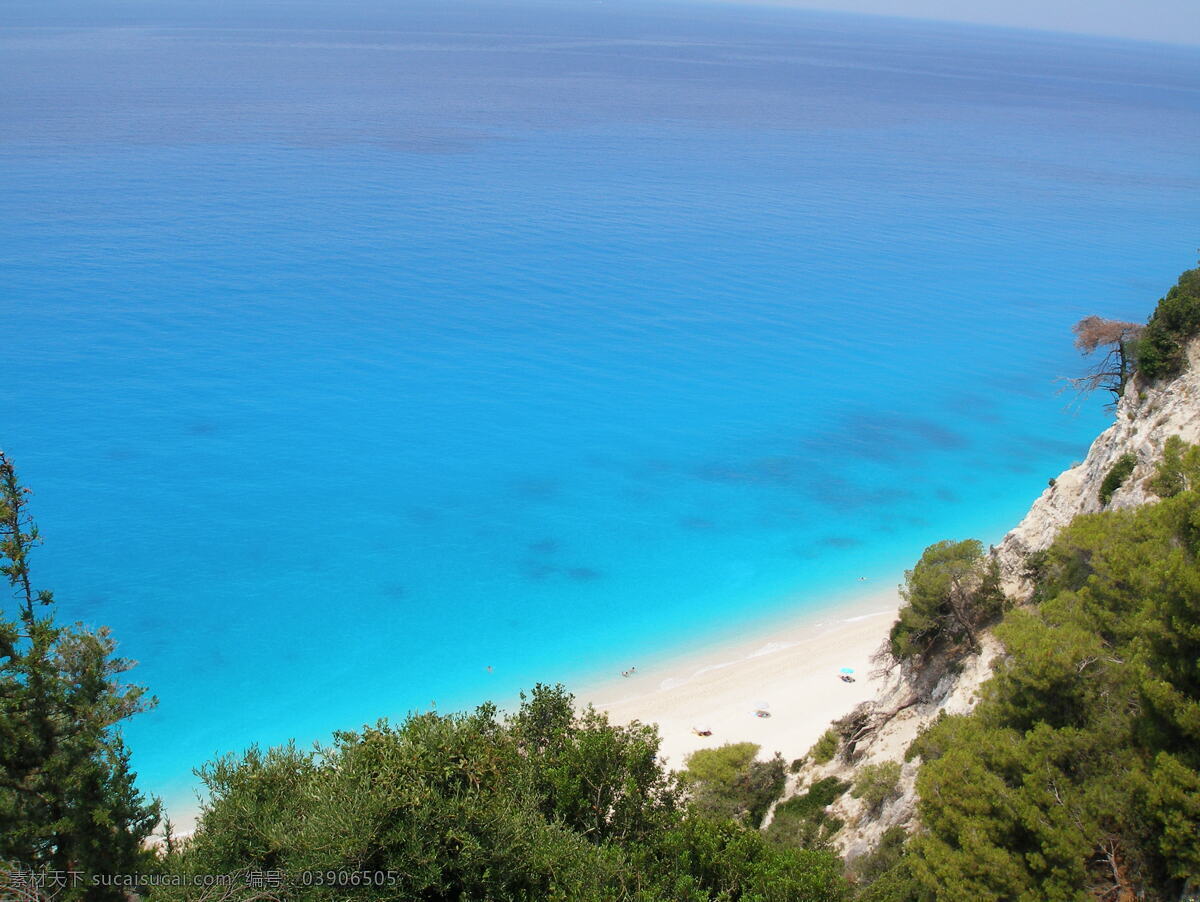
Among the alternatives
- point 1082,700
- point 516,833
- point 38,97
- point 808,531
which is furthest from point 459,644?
point 38,97

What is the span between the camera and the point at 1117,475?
63.0ft

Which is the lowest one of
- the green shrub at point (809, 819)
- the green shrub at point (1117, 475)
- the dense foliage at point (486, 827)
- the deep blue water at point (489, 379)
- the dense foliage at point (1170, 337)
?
the green shrub at point (809, 819)

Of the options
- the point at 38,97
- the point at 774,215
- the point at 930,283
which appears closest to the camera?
the point at 930,283

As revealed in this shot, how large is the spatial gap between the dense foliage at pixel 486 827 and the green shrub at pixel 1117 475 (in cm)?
1101

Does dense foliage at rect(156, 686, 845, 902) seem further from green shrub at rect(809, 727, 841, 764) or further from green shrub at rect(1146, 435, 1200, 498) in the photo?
green shrub at rect(1146, 435, 1200, 498)

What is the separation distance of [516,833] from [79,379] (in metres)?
45.7

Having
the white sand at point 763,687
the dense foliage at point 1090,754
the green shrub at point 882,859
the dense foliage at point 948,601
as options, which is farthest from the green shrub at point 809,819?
the white sand at point 763,687

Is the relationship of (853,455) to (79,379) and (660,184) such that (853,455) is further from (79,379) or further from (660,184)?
(660,184)

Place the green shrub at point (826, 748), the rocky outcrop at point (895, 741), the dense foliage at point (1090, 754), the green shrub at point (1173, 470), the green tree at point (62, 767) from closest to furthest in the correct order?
the dense foliage at point (1090, 754) < the green tree at point (62, 767) < the green shrub at point (1173, 470) < the rocky outcrop at point (895, 741) < the green shrub at point (826, 748)

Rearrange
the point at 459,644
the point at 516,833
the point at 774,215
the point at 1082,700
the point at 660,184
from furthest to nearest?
1. the point at 660,184
2. the point at 774,215
3. the point at 459,644
4. the point at 1082,700
5. the point at 516,833

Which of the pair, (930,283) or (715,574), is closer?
(715,574)

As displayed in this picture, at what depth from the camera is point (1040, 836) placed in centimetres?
1152

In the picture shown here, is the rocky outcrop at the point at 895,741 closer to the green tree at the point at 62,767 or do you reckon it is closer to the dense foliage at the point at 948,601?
the dense foliage at the point at 948,601

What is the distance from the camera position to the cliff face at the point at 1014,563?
17.3 m
